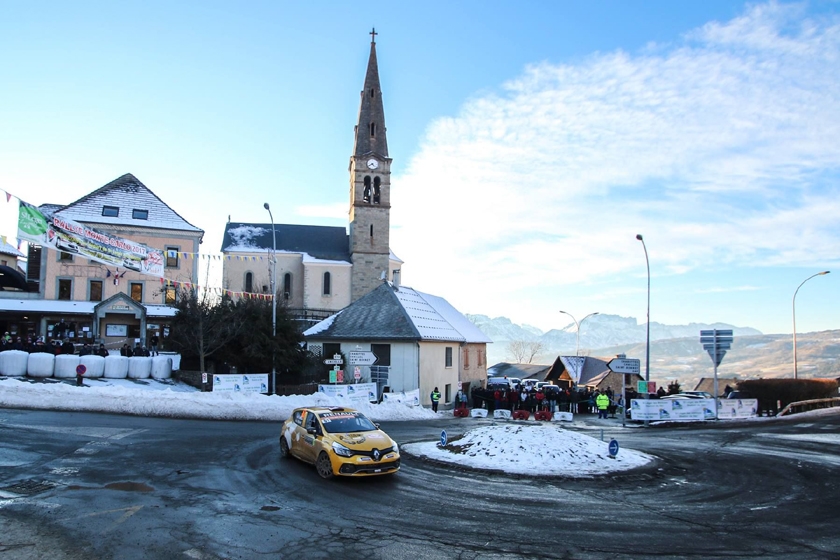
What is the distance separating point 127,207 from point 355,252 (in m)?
22.7

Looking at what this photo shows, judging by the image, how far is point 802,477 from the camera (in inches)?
558

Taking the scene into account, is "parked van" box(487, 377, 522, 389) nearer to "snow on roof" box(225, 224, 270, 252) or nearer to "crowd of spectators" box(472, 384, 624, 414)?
"crowd of spectators" box(472, 384, 624, 414)

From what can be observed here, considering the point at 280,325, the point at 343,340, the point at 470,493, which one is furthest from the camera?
the point at 343,340

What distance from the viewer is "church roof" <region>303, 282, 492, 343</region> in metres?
36.1

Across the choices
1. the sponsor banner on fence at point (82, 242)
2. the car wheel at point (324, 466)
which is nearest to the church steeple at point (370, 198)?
the sponsor banner on fence at point (82, 242)

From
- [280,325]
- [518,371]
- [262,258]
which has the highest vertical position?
[262,258]

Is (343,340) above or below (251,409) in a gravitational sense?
above

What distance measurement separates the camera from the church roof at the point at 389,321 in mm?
36125

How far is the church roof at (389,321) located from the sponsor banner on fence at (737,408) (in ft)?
51.4

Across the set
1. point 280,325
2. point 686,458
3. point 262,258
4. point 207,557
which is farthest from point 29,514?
point 262,258

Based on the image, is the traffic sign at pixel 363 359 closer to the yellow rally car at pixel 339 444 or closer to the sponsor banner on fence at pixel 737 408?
the yellow rally car at pixel 339 444

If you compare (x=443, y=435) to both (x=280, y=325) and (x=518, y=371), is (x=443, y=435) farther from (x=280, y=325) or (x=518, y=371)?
(x=518, y=371)

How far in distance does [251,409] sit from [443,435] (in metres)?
11.0

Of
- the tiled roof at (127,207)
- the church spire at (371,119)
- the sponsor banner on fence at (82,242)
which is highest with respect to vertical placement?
the church spire at (371,119)
